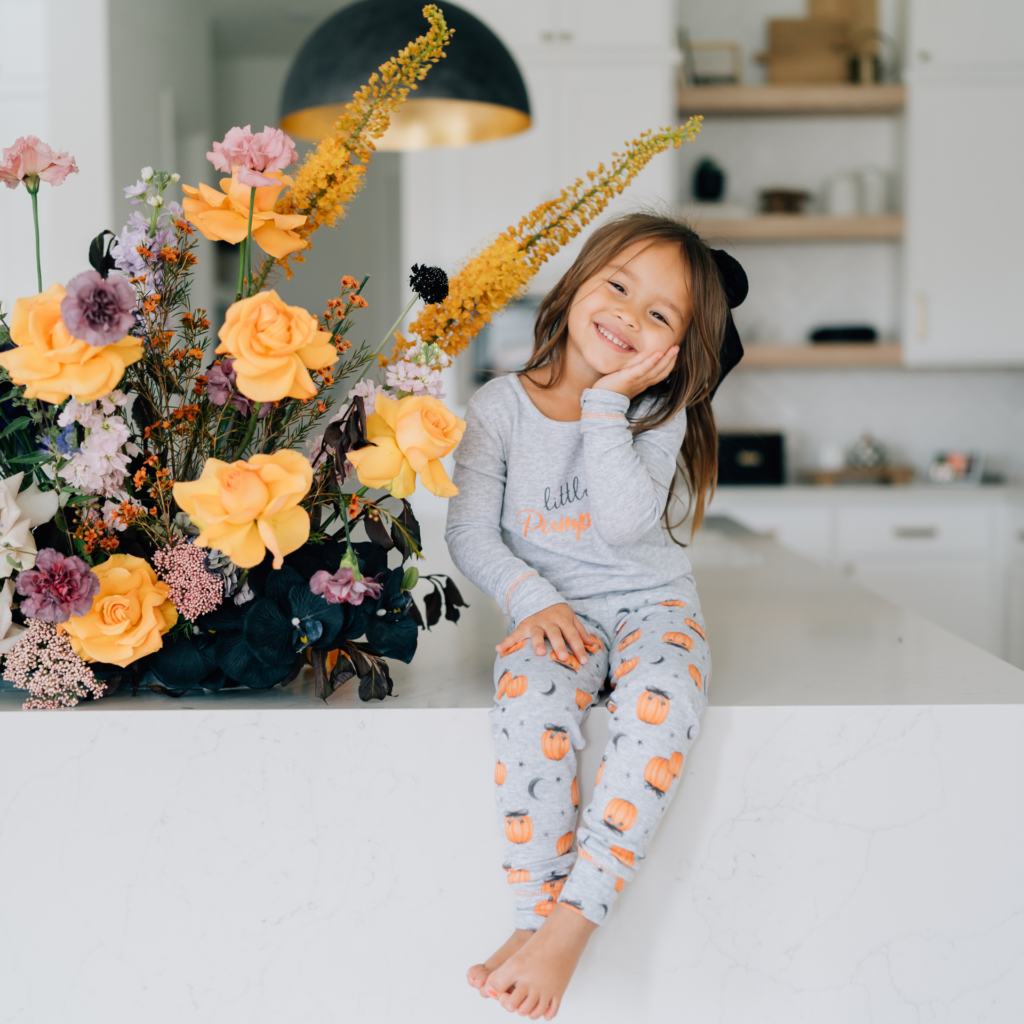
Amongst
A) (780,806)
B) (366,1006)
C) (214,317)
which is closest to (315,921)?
(366,1006)

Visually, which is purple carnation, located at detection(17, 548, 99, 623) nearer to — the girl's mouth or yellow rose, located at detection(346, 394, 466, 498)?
yellow rose, located at detection(346, 394, 466, 498)

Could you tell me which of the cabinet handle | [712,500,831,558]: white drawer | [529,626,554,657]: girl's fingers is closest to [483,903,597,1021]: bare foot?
[529,626,554,657]: girl's fingers

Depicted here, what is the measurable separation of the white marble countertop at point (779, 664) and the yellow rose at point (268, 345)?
308mm

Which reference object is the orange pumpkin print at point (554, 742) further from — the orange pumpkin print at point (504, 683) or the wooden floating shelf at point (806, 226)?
the wooden floating shelf at point (806, 226)

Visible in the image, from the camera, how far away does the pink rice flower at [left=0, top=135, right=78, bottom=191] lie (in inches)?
30.0

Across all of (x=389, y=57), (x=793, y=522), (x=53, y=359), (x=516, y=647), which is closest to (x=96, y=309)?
(x=53, y=359)

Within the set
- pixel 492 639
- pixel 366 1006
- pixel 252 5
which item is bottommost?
pixel 366 1006

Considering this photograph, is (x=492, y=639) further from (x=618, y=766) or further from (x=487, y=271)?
(x=487, y=271)

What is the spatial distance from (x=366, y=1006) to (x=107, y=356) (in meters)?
0.62

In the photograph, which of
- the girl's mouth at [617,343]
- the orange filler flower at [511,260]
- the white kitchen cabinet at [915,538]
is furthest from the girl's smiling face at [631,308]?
the white kitchen cabinet at [915,538]

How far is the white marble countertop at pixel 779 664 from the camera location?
34.3 inches

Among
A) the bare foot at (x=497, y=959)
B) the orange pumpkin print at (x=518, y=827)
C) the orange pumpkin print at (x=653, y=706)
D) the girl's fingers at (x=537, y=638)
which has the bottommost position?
the bare foot at (x=497, y=959)

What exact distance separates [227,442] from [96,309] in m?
0.18

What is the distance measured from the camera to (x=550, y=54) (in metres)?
3.29
